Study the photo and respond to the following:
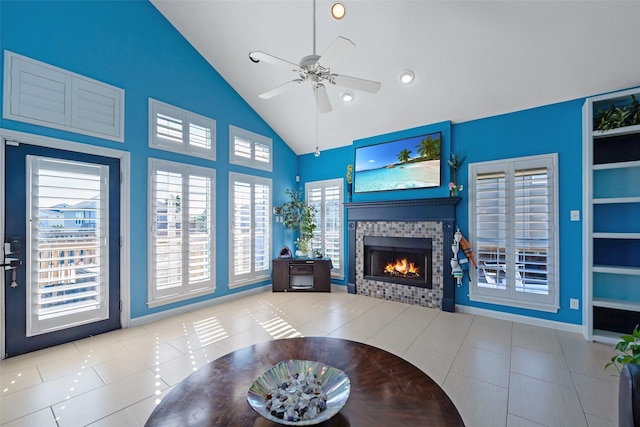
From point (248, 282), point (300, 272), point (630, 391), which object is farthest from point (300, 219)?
point (630, 391)

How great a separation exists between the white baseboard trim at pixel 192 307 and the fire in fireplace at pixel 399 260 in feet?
6.82

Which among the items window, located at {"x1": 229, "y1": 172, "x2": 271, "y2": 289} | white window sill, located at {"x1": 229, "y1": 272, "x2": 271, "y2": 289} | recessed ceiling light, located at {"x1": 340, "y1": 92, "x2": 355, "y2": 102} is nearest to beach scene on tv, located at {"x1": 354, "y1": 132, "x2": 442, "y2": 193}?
recessed ceiling light, located at {"x1": 340, "y1": 92, "x2": 355, "y2": 102}

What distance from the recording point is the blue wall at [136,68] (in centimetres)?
276

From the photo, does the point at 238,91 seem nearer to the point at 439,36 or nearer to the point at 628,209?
the point at 439,36

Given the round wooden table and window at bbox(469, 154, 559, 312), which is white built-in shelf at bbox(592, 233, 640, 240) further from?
the round wooden table

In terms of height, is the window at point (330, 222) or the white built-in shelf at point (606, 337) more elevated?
the window at point (330, 222)

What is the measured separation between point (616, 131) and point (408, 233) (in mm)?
2663

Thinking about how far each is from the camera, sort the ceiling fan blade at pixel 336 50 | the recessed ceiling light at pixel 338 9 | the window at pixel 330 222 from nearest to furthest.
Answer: the ceiling fan blade at pixel 336 50, the recessed ceiling light at pixel 338 9, the window at pixel 330 222

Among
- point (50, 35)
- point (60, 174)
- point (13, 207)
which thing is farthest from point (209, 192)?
point (50, 35)

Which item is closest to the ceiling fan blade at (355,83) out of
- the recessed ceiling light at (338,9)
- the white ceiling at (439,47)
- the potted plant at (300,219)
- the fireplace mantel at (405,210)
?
the recessed ceiling light at (338,9)

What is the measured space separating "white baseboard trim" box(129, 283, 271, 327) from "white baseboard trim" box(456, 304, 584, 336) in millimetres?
3413

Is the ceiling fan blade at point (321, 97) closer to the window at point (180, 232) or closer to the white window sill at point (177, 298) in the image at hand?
the window at point (180, 232)

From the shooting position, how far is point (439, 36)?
3.14m

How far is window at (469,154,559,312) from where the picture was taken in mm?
3410
